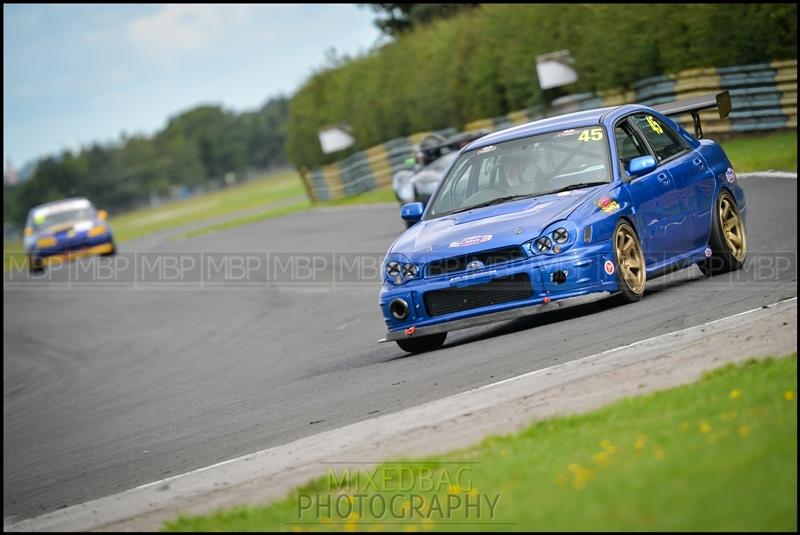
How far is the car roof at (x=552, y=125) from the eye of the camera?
10289mm

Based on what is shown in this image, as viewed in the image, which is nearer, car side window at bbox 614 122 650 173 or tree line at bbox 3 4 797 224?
car side window at bbox 614 122 650 173

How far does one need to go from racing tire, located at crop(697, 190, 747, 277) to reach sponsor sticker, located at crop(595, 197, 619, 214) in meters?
1.44

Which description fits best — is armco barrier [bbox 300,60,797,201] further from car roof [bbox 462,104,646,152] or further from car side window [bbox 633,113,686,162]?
car roof [bbox 462,104,646,152]

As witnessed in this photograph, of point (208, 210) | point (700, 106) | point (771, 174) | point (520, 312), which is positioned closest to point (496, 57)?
point (771, 174)

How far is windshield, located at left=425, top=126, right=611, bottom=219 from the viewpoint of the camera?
9945mm

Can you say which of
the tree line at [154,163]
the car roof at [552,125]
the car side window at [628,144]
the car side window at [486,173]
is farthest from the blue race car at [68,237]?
the tree line at [154,163]

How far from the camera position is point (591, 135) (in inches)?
399

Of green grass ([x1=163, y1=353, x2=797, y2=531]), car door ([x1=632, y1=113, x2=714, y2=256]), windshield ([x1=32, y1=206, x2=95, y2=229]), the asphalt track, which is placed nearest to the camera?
green grass ([x1=163, y1=353, x2=797, y2=531])

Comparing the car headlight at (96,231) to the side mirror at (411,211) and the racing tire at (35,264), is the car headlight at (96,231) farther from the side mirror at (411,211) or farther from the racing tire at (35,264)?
the side mirror at (411,211)

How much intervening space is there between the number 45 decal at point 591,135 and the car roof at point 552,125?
8 cm

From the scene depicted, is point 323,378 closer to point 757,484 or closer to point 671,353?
point 671,353

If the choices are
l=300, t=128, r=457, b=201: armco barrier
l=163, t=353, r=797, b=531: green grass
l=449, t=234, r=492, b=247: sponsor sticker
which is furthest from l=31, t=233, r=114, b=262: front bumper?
l=163, t=353, r=797, b=531: green grass

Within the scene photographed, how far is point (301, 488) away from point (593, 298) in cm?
389

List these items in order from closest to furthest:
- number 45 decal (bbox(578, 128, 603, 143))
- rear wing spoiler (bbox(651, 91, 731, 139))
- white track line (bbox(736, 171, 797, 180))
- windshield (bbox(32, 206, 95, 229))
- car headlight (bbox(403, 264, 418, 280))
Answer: car headlight (bbox(403, 264, 418, 280)), number 45 decal (bbox(578, 128, 603, 143)), rear wing spoiler (bbox(651, 91, 731, 139)), white track line (bbox(736, 171, 797, 180)), windshield (bbox(32, 206, 95, 229))
